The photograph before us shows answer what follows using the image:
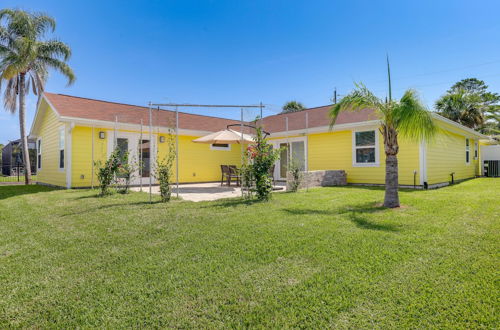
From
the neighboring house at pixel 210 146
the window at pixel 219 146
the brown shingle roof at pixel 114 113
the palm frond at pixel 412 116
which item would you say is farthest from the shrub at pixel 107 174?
the palm frond at pixel 412 116

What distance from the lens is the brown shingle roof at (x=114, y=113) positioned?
1063 cm

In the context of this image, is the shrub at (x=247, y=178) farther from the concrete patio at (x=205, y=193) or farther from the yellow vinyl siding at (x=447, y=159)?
the yellow vinyl siding at (x=447, y=159)

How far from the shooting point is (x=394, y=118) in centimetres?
547

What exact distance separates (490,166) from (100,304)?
68.7 feet

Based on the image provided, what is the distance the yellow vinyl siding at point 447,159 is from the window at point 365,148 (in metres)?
1.74

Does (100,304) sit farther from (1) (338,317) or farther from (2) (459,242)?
(2) (459,242)

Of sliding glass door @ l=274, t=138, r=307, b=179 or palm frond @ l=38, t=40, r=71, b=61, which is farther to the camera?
palm frond @ l=38, t=40, r=71, b=61

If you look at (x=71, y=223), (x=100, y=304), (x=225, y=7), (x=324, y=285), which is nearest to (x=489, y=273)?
(x=324, y=285)

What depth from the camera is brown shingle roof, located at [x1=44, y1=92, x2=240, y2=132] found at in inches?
418

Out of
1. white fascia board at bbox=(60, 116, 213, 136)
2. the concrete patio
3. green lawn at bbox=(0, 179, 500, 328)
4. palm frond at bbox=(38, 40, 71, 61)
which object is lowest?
green lawn at bbox=(0, 179, 500, 328)

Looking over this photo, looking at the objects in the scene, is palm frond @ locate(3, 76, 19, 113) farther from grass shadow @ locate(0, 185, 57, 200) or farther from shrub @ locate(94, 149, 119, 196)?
shrub @ locate(94, 149, 119, 196)

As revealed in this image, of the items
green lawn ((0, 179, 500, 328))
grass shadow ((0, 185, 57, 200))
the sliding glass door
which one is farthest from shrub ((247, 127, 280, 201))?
grass shadow ((0, 185, 57, 200))

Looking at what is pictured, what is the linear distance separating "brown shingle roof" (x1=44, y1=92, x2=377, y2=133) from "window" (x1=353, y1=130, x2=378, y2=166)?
2.09 ft

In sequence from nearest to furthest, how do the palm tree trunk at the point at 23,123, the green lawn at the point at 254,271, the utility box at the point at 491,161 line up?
the green lawn at the point at 254,271
the palm tree trunk at the point at 23,123
the utility box at the point at 491,161
